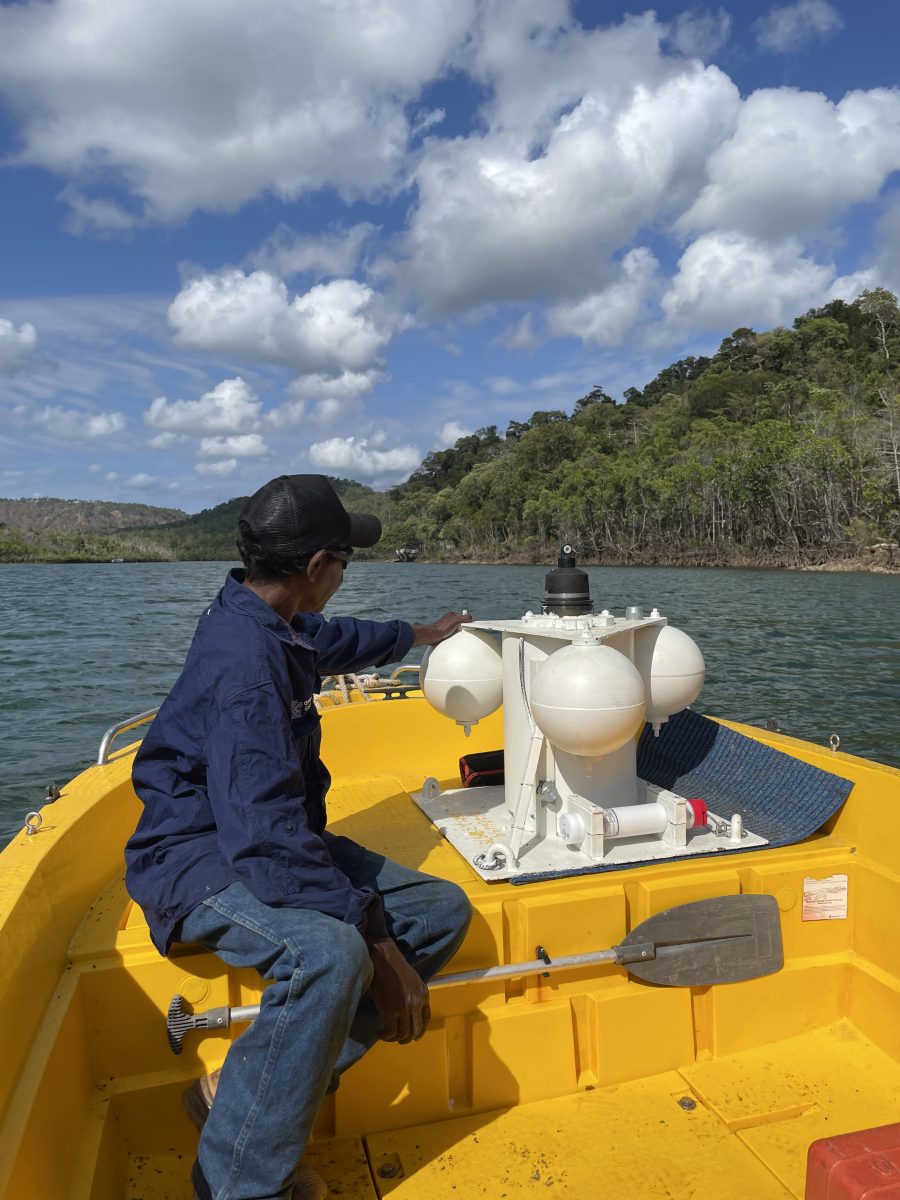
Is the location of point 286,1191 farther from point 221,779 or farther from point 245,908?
point 221,779

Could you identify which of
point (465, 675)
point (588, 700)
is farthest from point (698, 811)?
point (465, 675)

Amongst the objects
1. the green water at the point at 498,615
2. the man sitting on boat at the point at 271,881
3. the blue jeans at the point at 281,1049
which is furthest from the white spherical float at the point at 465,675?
the green water at the point at 498,615

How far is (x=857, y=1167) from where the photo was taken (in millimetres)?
1123

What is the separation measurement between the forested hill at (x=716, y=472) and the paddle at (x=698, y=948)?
164ft

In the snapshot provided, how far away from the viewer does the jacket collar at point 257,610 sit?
1.90 m

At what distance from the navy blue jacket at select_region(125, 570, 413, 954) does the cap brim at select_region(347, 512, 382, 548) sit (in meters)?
0.48

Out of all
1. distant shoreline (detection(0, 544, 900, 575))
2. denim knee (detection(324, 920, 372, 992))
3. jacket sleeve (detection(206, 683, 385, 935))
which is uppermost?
jacket sleeve (detection(206, 683, 385, 935))

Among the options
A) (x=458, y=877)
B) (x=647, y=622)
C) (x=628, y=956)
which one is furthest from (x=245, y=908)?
(x=647, y=622)

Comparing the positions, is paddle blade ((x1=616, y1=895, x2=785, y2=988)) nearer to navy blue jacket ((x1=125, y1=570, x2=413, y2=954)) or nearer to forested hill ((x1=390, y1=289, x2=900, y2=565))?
navy blue jacket ((x1=125, y1=570, x2=413, y2=954))

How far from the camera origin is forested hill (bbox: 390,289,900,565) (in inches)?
1996

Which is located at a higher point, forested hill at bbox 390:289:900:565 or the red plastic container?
forested hill at bbox 390:289:900:565

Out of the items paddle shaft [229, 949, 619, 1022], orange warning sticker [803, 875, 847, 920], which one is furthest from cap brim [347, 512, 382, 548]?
orange warning sticker [803, 875, 847, 920]

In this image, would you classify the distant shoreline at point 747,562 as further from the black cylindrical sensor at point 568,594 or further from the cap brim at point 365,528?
the cap brim at point 365,528

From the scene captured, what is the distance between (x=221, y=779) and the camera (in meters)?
1.67
